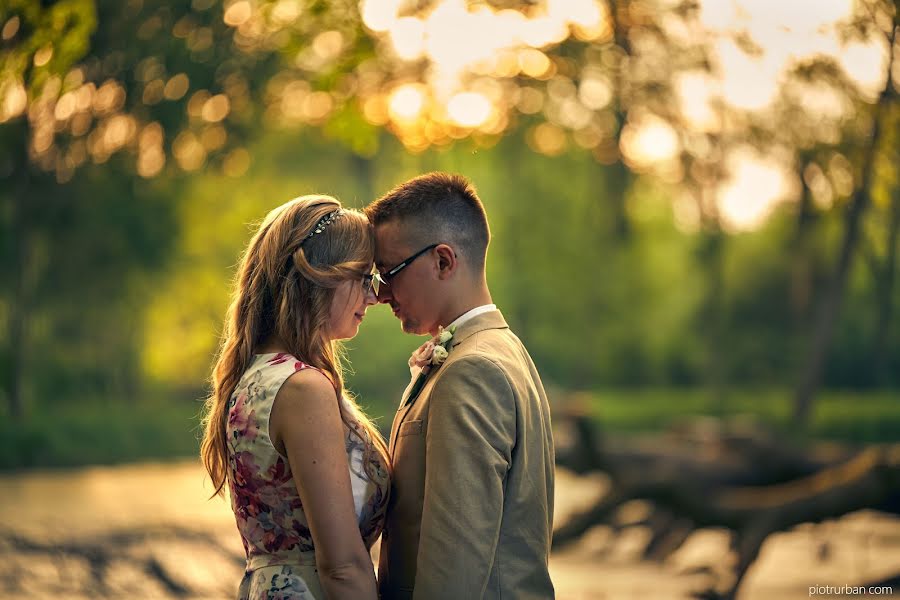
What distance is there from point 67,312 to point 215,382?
754 inches

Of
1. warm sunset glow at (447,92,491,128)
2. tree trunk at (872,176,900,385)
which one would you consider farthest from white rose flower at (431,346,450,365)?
warm sunset glow at (447,92,491,128)

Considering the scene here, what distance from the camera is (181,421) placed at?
22.5m

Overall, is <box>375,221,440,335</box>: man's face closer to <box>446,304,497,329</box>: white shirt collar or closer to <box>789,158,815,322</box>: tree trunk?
<box>446,304,497,329</box>: white shirt collar

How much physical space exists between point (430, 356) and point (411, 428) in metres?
0.18

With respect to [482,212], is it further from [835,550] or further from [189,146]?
[189,146]

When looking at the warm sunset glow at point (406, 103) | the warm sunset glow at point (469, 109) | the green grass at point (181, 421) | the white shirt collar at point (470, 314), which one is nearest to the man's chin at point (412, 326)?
the white shirt collar at point (470, 314)

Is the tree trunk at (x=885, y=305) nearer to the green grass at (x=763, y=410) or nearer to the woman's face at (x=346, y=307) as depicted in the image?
the green grass at (x=763, y=410)

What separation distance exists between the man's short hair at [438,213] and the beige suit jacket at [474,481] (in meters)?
0.20

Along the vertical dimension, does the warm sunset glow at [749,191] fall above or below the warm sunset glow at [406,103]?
below

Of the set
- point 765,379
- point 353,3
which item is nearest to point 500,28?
point 353,3

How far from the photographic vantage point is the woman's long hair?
9.05 feet

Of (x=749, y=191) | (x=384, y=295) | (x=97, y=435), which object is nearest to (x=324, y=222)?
(x=384, y=295)

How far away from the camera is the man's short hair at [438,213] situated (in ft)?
9.47

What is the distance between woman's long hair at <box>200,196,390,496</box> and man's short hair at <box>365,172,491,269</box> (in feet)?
0.31
